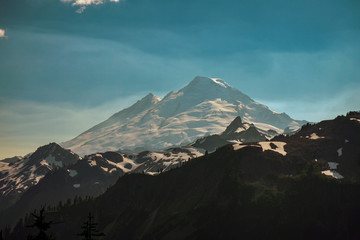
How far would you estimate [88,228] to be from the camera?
54.5 metres

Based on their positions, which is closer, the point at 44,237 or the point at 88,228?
the point at 44,237

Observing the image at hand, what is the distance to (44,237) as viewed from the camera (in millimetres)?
48500

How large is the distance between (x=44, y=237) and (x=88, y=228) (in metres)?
7.14
